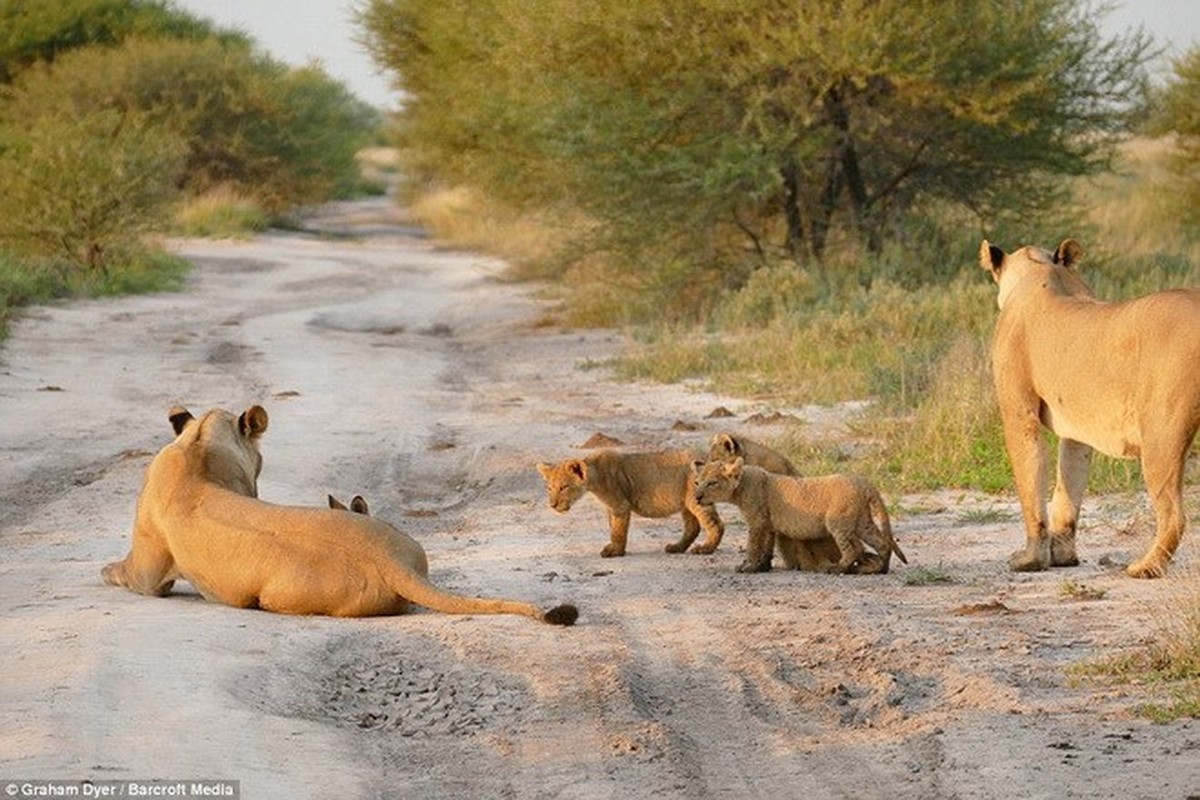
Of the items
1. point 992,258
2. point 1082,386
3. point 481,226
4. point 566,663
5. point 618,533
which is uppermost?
point 992,258

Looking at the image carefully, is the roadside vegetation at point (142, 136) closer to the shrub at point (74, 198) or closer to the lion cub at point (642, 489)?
the shrub at point (74, 198)

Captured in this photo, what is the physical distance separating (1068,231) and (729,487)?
14770mm

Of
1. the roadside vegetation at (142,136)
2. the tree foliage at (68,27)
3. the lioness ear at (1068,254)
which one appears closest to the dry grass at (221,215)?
the roadside vegetation at (142,136)

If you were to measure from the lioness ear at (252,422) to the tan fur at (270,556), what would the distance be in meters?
0.43

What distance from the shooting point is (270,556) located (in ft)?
26.7

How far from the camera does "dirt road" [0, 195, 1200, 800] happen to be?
6035 millimetres

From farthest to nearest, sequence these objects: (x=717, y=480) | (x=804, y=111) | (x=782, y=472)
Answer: (x=804, y=111) → (x=782, y=472) → (x=717, y=480)

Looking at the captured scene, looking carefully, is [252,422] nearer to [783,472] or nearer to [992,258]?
[783,472]

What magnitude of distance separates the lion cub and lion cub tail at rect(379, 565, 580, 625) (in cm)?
203

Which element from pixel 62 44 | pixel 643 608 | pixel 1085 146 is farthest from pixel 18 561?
pixel 62 44

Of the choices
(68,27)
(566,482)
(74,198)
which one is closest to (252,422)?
(566,482)

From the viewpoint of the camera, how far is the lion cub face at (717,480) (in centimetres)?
952

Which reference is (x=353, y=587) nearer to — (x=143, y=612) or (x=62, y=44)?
(x=143, y=612)

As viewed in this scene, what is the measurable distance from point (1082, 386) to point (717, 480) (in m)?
1.64
